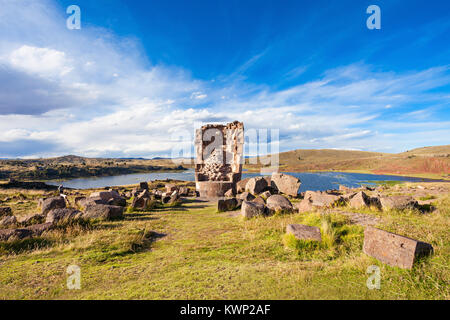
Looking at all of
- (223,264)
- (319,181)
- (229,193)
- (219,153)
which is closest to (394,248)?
(223,264)

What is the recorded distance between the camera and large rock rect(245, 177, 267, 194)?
14.9 metres

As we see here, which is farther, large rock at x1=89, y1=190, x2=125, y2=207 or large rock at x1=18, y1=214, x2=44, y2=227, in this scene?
large rock at x1=89, y1=190, x2=125, y2=207

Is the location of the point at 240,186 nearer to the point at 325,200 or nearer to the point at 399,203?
the point at 325,200

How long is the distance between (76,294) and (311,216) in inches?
240

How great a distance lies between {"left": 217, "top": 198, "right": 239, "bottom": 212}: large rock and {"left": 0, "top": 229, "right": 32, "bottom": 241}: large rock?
708cm

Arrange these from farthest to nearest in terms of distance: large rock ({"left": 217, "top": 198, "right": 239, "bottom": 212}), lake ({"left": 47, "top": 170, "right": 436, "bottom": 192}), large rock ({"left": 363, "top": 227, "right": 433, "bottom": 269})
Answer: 1. lake ({"left": 47, "top": 170, "right": 436, "bottom": 192})
2. large rock ({"left": 217, "top": 198, "right": 239, "bottom": 212})
3. large rock ({"left": 363, "top": 227, "right": 433, "bottom": 269})

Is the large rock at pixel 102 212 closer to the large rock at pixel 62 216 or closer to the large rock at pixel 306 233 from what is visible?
the large rock at pixel 62 216

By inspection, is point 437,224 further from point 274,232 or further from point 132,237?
point 132,237

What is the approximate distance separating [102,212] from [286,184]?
11.9 m

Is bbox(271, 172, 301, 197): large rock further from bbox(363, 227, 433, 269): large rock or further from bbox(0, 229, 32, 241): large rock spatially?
bbox(0, 229, 32, 241): large rock

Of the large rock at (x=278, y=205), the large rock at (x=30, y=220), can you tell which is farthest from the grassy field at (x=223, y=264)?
the large rock at (x=30, y=220)

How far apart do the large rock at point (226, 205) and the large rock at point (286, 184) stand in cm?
570

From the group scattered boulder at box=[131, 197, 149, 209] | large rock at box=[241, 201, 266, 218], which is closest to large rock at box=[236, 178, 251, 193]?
scattered boulder at box=[131, 197, 149, 209]
